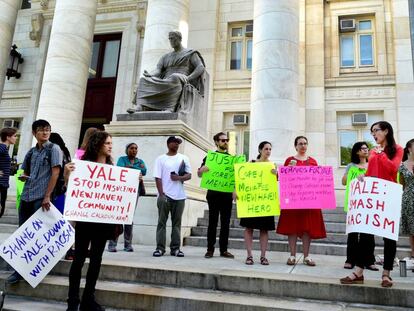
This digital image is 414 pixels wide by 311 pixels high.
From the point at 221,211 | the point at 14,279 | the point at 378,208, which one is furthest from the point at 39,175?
the point at 378,208

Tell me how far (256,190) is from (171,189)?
4.79 ft

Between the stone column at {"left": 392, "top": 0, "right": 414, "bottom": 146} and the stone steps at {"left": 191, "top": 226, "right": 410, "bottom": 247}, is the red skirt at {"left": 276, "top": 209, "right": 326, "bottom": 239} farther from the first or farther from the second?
the stone column at {"left": 392, "top": 0, "right": 414, "bottom": 146}

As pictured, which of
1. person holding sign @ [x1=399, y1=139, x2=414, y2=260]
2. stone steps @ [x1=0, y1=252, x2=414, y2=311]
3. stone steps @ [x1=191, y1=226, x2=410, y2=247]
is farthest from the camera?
stone steps @ [x1=191, y1=226, x2=410, y2=247]

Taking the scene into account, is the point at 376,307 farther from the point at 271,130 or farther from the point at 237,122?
the point at 237,122

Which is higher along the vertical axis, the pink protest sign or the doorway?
the doorway

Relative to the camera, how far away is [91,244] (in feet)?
13.3

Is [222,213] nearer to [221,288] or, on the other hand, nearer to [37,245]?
[221,288]

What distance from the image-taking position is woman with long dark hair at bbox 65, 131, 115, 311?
3.87 meters

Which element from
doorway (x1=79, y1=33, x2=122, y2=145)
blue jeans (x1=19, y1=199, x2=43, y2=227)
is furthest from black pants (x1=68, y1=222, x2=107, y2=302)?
doorway (x1=79, y1=33, x2=122, y2=145)

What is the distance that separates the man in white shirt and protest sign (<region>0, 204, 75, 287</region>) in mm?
1970

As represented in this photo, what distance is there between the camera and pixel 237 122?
16844 millimetres

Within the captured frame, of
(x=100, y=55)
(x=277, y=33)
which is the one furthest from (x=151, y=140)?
(x=100, y=55)

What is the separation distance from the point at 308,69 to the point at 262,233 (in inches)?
481

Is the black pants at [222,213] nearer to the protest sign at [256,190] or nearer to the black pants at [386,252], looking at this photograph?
the protest sign at [256,190]
